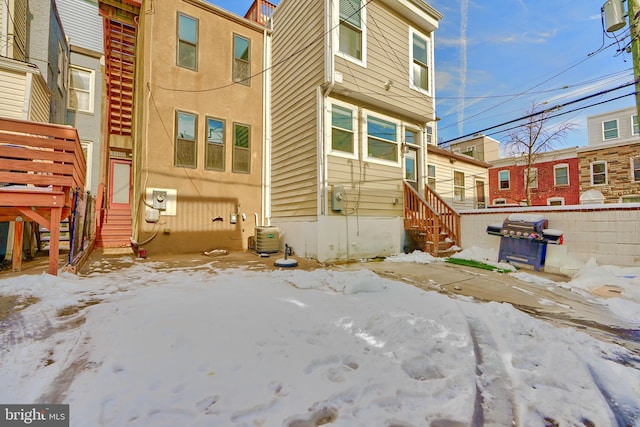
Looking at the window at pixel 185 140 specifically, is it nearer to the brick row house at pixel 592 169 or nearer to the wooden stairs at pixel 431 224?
the wooden stairs at pixel 431 224

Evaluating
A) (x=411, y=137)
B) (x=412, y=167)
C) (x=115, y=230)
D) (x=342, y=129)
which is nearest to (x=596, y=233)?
(x=412, y=167)

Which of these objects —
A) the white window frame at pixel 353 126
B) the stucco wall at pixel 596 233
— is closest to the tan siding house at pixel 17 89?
the white window frame at pixel 353 126

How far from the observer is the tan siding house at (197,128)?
21.4 feet

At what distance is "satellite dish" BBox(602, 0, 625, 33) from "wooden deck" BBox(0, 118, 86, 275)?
380 inches

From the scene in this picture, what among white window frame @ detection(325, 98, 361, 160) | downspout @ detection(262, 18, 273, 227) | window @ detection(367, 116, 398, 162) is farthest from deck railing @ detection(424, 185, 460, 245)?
downspout @ detection(262, 18, 273, 227)

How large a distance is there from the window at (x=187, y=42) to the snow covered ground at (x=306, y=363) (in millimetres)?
6477

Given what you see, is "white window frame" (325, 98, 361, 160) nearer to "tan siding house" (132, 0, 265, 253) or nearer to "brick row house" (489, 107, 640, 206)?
"tan siding house" (132, 0, 265, 253)

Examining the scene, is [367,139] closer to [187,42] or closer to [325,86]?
[325,86]

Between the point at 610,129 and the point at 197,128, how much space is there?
21647 mm

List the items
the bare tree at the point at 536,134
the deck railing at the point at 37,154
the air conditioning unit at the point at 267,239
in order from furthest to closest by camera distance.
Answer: the bare tree at the point at 536,134, the air conditioning unit at the point at 267,239, the deck railing at the point at 37,154

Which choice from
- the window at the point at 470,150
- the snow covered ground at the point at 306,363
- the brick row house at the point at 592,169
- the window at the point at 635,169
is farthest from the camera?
the window at the point at 470,150

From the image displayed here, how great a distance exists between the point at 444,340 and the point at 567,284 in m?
3.33

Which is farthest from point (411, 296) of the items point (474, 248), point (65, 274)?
point (65, 274)

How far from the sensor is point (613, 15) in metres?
5.08
